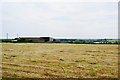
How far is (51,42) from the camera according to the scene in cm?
2228

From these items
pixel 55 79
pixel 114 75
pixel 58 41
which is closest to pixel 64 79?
pixel 55 79

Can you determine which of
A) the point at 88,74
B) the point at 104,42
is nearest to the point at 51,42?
the point at 104,42

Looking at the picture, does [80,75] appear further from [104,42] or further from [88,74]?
[104,42]

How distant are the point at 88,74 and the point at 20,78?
6.12ft

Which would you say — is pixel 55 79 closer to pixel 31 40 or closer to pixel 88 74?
pixel 88 74

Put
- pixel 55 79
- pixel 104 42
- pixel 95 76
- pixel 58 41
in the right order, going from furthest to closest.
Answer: pixel 58 41 < pixel 104 42 < pixel 95 76 < pixel 55 79

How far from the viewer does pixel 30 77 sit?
396 centimetres

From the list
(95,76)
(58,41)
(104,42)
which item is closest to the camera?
(95,76)

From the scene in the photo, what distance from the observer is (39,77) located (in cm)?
397

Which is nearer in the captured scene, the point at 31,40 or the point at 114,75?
the point at 114,75

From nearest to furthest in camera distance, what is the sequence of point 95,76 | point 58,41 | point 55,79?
point 55,79 < point 95,76 < point 58,41

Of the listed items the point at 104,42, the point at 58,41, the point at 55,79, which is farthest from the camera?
the point at 58,41

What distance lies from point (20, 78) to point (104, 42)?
666 inches

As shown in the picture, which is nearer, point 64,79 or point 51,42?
point 64,79
